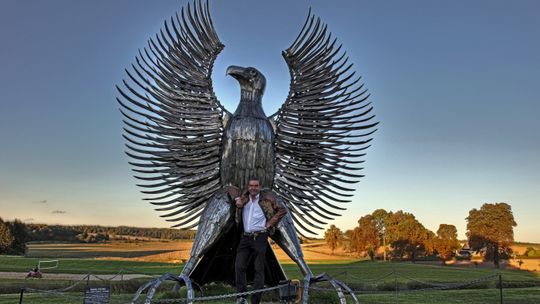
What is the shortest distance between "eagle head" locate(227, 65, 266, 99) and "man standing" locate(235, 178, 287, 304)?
9.65 feet

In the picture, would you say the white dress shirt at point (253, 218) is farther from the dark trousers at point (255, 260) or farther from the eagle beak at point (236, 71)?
the eagle beak at point (236, 71)

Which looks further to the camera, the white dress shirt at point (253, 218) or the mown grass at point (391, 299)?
the mown grass at point (391, 299)

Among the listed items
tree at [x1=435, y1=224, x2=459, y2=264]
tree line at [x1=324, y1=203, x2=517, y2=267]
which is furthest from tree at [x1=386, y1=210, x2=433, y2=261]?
tree at [x1=435, y1=224, x2=459, y2=264]

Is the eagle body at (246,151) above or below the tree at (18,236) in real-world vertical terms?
above

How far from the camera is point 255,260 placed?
20.8ft

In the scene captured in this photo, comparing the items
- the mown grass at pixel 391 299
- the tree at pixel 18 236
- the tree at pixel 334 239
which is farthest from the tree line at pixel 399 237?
the tree at pixel 18 236

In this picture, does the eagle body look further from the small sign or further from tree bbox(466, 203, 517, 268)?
tree bbox(466, 203, 517, 268)

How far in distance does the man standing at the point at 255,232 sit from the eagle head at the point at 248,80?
9.65 ft

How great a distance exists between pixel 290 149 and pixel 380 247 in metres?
38.5

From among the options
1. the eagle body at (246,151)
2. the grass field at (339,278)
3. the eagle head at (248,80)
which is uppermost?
the eagle head at (248,80)

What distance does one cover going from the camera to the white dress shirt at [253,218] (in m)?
6.36

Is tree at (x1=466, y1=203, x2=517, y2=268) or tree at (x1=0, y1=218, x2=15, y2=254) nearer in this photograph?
tree at (x1=466, y1=203, x2=517, y2=268)

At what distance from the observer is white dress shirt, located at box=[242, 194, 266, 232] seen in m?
6.36

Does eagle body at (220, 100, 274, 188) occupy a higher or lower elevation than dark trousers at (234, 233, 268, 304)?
higher
